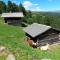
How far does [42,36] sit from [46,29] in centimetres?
164

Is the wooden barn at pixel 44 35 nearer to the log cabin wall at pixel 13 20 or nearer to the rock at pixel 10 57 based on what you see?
the rock at pixel 10 57

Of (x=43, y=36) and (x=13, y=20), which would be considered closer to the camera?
(x=43, y=36)

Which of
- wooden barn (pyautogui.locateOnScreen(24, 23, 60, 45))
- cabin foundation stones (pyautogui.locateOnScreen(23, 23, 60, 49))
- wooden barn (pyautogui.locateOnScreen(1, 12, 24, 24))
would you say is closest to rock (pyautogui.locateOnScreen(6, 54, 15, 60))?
cabin foundation stones (pyautogui.locateOnScreen(23, 23, 60, 49))

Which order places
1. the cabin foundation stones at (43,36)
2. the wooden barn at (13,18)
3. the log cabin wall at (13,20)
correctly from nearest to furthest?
the cabin foundation stones at (43,36) < the wooden barn at (13,18) < the log cabin wall at (13,20)

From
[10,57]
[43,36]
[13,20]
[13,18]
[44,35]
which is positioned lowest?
[13,20]

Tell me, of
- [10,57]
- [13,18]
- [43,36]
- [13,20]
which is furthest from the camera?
[13,18]

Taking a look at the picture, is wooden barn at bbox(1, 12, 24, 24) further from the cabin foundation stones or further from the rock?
the rock

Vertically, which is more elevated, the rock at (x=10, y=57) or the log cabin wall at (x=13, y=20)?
the rock at (x=10, y=57)

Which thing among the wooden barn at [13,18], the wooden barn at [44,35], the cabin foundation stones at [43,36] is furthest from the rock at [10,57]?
Answer: the wooden barn at [13,18]

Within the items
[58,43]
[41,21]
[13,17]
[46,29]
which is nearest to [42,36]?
[46,29]

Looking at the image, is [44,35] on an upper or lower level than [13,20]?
upper


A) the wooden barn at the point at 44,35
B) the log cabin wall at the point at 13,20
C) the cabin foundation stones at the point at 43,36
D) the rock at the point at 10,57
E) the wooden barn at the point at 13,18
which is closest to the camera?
the rock at the point at 10,57

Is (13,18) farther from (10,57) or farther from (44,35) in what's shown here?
(10,57)

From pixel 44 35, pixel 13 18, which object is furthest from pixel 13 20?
pixel 44 35
